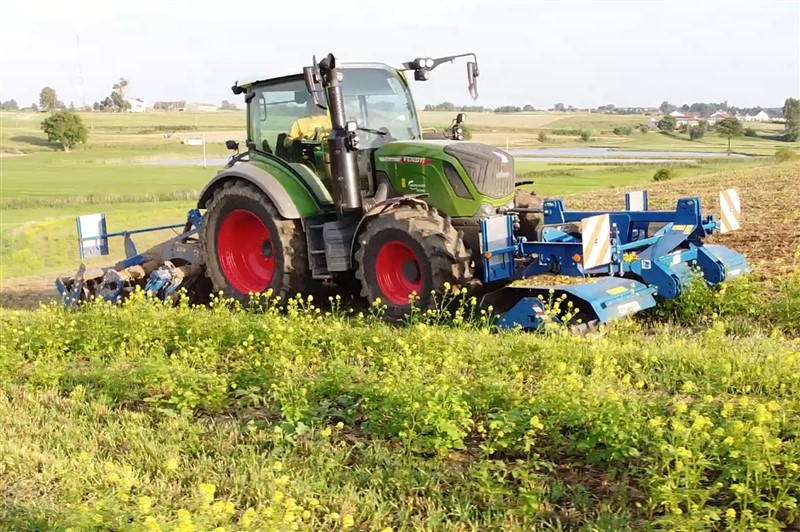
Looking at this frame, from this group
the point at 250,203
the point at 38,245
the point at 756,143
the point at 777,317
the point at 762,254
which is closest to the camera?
the point at 777,317

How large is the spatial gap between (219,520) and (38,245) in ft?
67.9

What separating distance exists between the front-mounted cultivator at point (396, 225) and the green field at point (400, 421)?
0.39m

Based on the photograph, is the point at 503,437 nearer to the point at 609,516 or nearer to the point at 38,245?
the point at 609,516

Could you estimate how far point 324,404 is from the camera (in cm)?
469

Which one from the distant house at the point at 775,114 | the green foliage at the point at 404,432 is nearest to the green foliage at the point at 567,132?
the distant house at the point at 775,114

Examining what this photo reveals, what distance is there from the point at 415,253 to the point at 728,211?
3359 millimetres

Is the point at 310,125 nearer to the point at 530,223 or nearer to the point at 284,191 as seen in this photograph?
the point at 284,191

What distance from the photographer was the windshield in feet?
26.1

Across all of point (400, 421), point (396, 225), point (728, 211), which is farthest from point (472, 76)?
point (400, 421)

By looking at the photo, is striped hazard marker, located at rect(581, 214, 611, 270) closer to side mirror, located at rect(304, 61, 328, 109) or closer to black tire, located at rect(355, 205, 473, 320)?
black tire, located at rect(355, 205, 473, 320)

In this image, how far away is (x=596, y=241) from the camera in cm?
656

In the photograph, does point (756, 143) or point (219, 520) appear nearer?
point (219, 520)

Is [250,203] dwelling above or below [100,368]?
above

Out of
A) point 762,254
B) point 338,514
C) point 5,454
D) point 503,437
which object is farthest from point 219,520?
point 762,254
